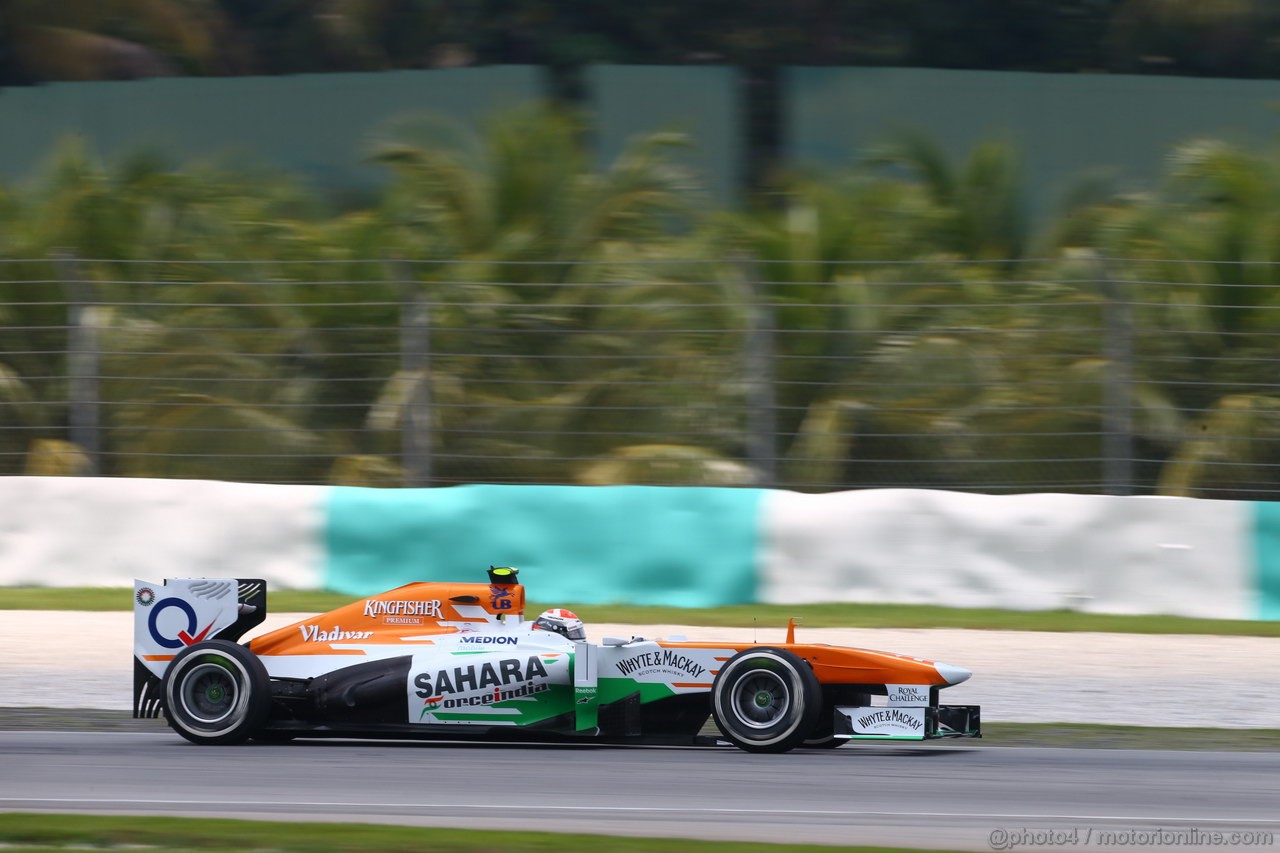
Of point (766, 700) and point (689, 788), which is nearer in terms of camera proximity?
point (689, 788)

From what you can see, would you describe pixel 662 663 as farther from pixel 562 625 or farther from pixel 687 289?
pixel 687 289

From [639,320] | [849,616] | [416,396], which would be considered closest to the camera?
[849,616]

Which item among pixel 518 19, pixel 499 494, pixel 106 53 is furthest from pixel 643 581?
pixel 106 53

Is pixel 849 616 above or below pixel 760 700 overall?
above

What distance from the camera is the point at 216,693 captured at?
776 cm

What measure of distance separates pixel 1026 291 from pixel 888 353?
1.64 meters

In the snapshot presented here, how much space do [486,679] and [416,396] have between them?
18.5 ft

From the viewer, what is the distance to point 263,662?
25.4 feet

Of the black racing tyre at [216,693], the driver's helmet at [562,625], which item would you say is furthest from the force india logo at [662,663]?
the black racing tyre at [216,693]

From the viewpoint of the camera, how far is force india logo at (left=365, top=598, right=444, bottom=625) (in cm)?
782

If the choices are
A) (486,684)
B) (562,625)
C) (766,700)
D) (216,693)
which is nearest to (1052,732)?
(766,700)

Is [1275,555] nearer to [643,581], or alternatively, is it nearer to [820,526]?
[820,526]

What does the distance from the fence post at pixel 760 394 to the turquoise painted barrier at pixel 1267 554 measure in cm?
335

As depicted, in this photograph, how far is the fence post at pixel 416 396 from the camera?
503 inches
